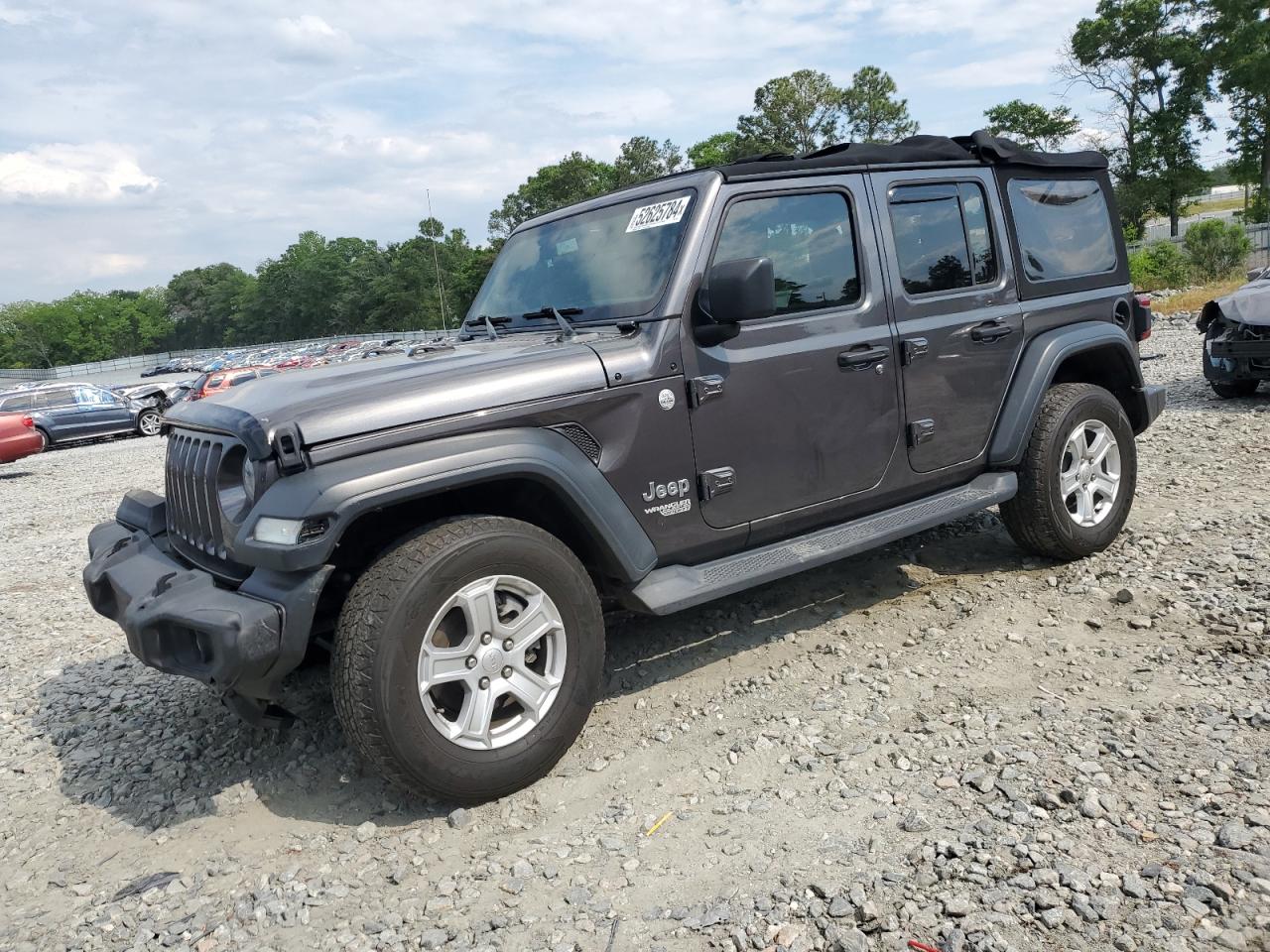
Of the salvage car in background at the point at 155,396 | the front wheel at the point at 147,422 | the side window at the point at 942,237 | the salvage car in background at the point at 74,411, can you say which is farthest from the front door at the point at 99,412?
the side window at the point at 942,237

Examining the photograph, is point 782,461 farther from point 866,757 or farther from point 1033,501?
point 1033,501

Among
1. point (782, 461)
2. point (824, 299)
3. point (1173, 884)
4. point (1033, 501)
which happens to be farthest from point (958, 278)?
point (1173, 884)

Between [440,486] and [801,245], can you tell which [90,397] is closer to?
[801,245]

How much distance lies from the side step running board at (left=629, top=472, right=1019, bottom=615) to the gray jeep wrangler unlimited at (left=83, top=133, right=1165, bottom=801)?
2 cm

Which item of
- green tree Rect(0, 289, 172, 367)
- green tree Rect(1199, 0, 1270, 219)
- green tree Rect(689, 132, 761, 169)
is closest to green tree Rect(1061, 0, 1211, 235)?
green tree Rect(1199, 0, 1270, 219)

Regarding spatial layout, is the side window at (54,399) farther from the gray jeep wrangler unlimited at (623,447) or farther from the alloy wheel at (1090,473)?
the alloy wheel at (1090,473)

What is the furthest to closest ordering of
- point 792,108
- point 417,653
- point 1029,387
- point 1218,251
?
point 792,108
point 1218,251
point 1029,387
point 417,653

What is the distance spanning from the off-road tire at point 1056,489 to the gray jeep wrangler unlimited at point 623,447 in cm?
2

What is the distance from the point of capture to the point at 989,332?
4.53 m

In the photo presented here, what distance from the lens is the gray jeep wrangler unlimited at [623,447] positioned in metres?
2.91

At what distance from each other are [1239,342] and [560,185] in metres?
62.3

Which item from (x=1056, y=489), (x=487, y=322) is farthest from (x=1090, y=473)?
(x=487, y=322)

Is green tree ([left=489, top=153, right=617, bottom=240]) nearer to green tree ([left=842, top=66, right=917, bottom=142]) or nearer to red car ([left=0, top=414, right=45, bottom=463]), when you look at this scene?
green tree ([left=842, top=66, right=917, bottom=142])

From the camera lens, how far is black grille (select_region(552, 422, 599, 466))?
3285 mm
